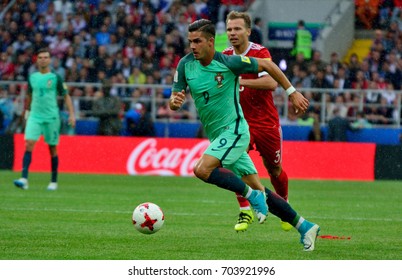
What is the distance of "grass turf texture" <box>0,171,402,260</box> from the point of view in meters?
9.55

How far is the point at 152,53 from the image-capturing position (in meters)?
28.0

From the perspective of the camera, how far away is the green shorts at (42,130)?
1791cm

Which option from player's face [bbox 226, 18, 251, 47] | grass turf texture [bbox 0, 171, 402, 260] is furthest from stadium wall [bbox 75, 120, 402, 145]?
player's face [bbox 226, 18, 251, 47]

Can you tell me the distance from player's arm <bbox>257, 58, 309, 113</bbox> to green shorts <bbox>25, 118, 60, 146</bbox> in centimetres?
872

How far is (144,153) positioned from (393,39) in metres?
8.49

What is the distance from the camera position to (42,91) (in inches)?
707

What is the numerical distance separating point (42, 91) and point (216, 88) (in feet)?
27.3

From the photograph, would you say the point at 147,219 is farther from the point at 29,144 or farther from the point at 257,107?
the point at 29,144

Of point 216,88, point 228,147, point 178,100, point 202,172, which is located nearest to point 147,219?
point 202,172

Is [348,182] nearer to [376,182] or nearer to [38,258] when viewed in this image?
[376,182]

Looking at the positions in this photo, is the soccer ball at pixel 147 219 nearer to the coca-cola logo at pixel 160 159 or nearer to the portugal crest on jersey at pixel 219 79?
the portugal crest on jersey at pixel 219 79

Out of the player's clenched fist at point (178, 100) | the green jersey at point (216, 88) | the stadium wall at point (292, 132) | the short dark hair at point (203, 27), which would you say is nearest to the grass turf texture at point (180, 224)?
the green jersey at point (216, 88)

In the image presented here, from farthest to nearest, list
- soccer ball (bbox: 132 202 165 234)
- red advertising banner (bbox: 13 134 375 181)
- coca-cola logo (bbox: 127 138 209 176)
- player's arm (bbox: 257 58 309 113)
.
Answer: coca-cola logo (bbox: 127 138 209 176)
red advertising banner (bbox: 13 134 375 181)
soccer ball (bbox: 132 202 165 234)
player's arm (bbox: 257 58 309 113)

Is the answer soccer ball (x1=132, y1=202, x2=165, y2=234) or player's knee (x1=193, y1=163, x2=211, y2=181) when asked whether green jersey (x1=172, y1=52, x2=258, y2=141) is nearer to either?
player's knee (x1=193, y1=163, x2=211, y2=181)
